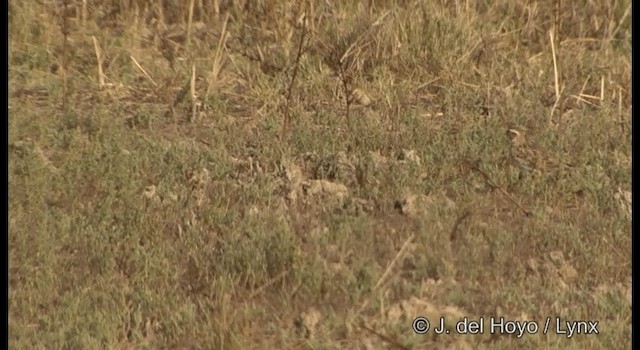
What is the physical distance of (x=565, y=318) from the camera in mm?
4219

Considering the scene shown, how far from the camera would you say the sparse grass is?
13.9 ft

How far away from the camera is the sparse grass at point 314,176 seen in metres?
4.24

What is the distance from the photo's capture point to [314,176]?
4996 mm

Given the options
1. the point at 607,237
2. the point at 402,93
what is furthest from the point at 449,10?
the point at 607,237

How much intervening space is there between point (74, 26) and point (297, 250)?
2.08m
